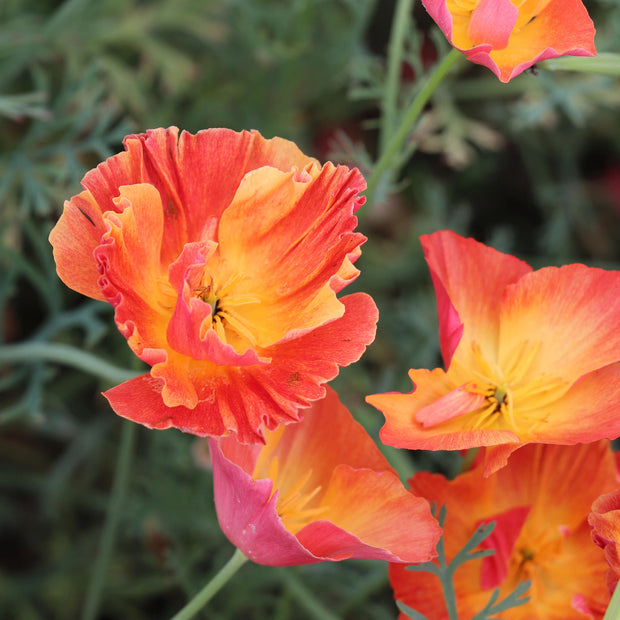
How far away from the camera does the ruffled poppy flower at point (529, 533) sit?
0.69m

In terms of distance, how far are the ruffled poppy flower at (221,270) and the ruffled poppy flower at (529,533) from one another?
15cm

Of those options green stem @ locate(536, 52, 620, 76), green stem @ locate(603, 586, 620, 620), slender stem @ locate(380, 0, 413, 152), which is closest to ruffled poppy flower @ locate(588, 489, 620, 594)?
green stem @ locate(603, 586, 620, 620)

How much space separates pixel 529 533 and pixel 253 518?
0.92 ft

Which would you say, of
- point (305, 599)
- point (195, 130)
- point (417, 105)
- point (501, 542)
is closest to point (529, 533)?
point (501, 542)

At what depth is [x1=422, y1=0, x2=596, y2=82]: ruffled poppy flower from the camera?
643 millimetres

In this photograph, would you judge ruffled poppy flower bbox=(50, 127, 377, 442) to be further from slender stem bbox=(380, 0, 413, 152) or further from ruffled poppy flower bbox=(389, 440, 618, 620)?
slender stem bbox=(380, 0, 413, 152)

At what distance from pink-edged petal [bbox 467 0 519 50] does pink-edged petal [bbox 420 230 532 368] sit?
0.51 feet

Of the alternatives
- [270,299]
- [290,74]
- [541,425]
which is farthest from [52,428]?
[541,425]

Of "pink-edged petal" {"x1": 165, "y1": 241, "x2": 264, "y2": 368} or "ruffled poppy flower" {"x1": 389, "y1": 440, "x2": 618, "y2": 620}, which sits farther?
"ruffled poppy flower" {"x1": 389, "y1": 440, "x2": 618, "y2": 620}

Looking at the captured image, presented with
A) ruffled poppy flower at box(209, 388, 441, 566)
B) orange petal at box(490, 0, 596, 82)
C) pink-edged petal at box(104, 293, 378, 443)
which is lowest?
ruffled poppy flower at box(209, 388, 441, 566)

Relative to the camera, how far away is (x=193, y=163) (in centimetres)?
68

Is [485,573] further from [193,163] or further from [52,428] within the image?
[52,428]

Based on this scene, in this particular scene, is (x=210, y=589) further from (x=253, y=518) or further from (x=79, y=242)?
(x=79, y=242)

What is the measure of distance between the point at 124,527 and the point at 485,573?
2.50 feet
